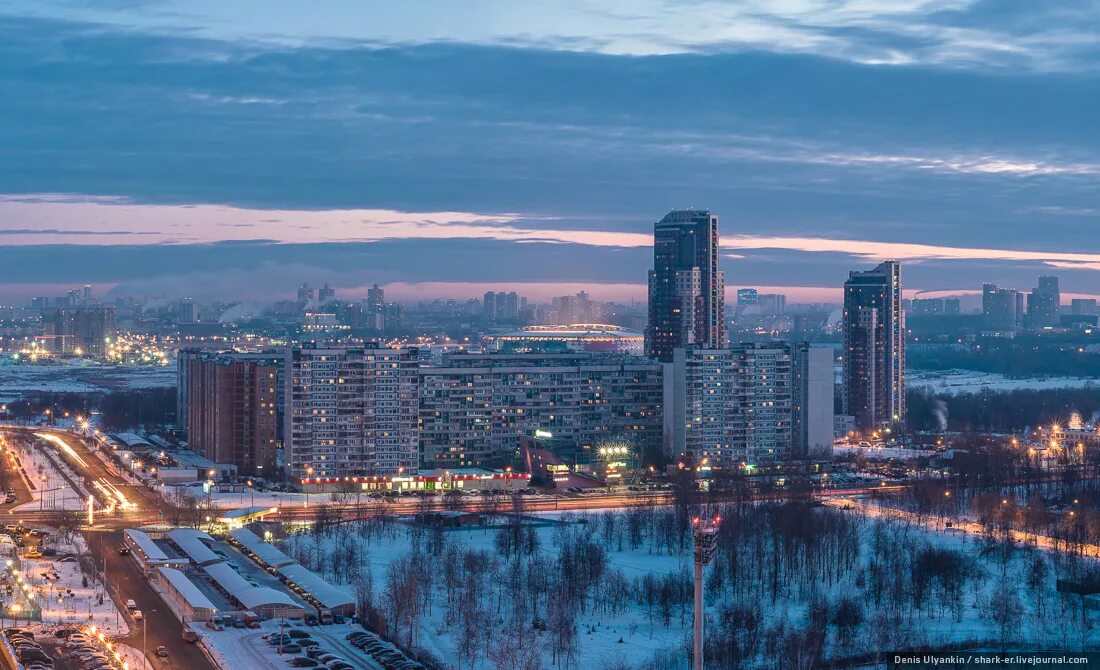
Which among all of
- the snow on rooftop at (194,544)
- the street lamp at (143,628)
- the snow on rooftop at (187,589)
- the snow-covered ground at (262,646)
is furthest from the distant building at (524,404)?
the snow-covered ground at (262,646)

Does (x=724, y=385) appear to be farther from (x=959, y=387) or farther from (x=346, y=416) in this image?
(x=959, y=387)

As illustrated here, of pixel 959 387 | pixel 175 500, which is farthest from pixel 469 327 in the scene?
pixel 175 500

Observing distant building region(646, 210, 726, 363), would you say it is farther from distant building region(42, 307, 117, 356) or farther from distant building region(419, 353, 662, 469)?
distant building region(42, 307, 117, 356)

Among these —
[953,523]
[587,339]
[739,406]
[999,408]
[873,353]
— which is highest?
[587,339]

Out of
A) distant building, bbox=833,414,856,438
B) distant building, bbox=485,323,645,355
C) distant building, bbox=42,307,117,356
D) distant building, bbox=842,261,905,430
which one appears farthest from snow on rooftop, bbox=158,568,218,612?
distant building, bbox=42,307,117,356

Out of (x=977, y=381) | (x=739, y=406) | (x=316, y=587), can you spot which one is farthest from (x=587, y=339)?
(x=316, y=587)

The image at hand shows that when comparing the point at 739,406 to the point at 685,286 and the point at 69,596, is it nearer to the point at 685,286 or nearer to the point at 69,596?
the point at 685,286

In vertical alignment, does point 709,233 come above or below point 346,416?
above
